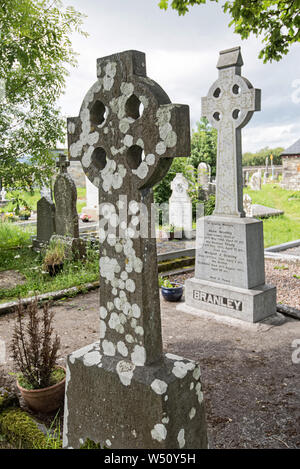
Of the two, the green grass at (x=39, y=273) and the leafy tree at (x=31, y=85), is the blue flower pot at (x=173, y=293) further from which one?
the leafy tree at (x=31, y=85)

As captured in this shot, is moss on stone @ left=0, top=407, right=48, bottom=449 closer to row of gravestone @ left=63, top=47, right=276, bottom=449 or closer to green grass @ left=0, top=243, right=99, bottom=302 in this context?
row of gravestone @ left=63, top=47, right=276, bottom=449

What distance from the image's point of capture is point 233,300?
5.46 m

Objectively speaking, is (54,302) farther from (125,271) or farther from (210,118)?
(125,271)

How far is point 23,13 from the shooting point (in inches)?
282

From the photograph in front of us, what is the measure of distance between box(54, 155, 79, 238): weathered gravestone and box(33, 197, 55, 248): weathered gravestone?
0.26 m

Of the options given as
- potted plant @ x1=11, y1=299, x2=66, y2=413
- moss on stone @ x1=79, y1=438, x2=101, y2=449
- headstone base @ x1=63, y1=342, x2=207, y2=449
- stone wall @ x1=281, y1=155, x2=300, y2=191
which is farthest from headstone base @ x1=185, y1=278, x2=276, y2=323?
stone wall @ x1=281, y1=155, x2=300, y2=191

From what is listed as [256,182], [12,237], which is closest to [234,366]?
[12,237]

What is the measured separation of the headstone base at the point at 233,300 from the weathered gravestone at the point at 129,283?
3.22m

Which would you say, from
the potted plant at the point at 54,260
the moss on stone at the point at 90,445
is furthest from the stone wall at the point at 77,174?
the moss on stone at the point at 90,445

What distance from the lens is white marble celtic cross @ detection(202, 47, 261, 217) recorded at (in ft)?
17.7

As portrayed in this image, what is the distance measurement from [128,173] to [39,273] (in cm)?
618

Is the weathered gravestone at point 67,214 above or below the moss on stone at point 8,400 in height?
above

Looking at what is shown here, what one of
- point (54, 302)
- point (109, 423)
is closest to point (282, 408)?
point (109, 423)

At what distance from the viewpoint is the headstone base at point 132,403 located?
202 centimetres
